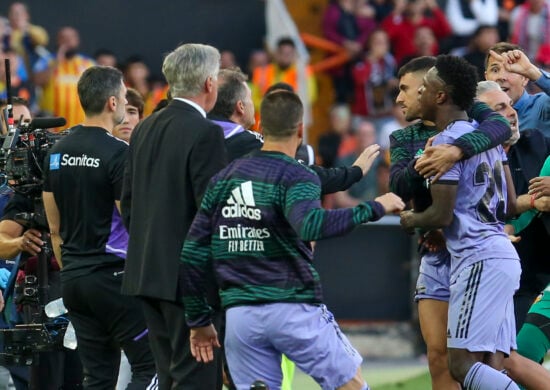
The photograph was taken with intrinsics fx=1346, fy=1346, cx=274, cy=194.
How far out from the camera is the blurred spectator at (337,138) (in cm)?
1605

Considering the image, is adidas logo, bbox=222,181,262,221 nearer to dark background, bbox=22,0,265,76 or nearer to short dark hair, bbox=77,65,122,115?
short dark hair, bbox=77,65,122,115

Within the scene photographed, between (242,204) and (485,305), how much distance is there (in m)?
1.62

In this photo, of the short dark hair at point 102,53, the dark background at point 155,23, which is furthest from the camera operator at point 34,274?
the dark background at point 155,23

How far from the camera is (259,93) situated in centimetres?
1655

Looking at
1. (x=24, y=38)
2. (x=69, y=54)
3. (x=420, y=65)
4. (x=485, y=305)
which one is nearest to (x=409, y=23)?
(x=69, y=54)

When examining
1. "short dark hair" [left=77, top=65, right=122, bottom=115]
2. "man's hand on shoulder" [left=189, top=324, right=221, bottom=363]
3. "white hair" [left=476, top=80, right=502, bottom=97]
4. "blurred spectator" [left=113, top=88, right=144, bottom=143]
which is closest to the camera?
"man's hand on shoulder" [left=189, top=324, right=221, bottom=363]

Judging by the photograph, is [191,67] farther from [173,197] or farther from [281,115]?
[281,115]

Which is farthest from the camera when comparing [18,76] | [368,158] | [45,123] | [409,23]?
[409,23]

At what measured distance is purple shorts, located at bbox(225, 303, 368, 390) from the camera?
21.8ft

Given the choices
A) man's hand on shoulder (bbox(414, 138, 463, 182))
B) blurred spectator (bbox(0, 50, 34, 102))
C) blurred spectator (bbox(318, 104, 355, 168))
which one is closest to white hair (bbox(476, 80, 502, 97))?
man's hand on shoulder (bbox(414, 138, 463, 182))

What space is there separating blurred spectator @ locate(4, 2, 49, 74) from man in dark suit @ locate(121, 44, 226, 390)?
30.2ft

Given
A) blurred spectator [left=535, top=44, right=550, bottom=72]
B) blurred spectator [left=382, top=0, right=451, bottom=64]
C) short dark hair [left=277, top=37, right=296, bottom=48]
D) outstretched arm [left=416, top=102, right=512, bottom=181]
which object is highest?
blurred spectator [left=382, top=0, right=451, bottom=64]

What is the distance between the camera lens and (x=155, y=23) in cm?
1728

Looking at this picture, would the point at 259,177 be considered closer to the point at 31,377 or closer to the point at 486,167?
the point at 486,167
